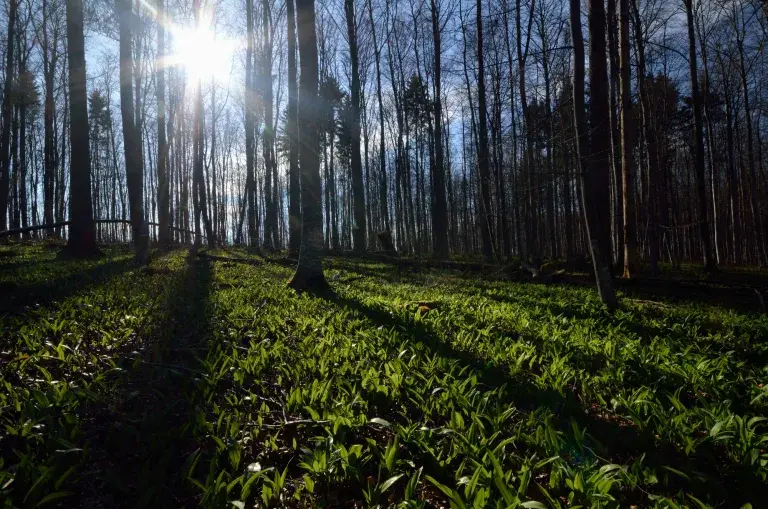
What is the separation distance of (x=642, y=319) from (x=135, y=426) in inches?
246

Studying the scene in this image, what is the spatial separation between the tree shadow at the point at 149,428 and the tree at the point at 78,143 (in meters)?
7.69

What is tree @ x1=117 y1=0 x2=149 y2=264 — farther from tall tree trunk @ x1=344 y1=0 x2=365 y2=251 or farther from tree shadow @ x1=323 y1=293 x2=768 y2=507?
tall tree trunk @ x1=344 y1=0 x2=365 y2=251

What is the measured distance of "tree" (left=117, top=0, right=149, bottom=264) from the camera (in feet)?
29.6

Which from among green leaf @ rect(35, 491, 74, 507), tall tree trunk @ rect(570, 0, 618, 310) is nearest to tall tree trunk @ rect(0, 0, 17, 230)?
green leaf @ rect(35, 491, 74, 507)

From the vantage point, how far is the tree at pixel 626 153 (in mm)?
→ 9359

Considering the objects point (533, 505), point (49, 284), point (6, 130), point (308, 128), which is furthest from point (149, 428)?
point (6, 130)

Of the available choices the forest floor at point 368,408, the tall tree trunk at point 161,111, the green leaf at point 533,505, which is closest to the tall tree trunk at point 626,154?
the forest floor at point 368,408

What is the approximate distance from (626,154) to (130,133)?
11.7m

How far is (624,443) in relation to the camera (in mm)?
2234

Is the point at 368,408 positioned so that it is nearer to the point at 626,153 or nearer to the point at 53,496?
the point at 53,496

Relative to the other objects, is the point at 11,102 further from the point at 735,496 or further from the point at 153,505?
the point at 735,496

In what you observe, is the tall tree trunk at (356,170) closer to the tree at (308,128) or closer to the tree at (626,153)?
the tree at (308,128)

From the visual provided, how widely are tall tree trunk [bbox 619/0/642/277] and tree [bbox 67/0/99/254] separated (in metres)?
13.1

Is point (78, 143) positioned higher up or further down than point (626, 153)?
higher up
